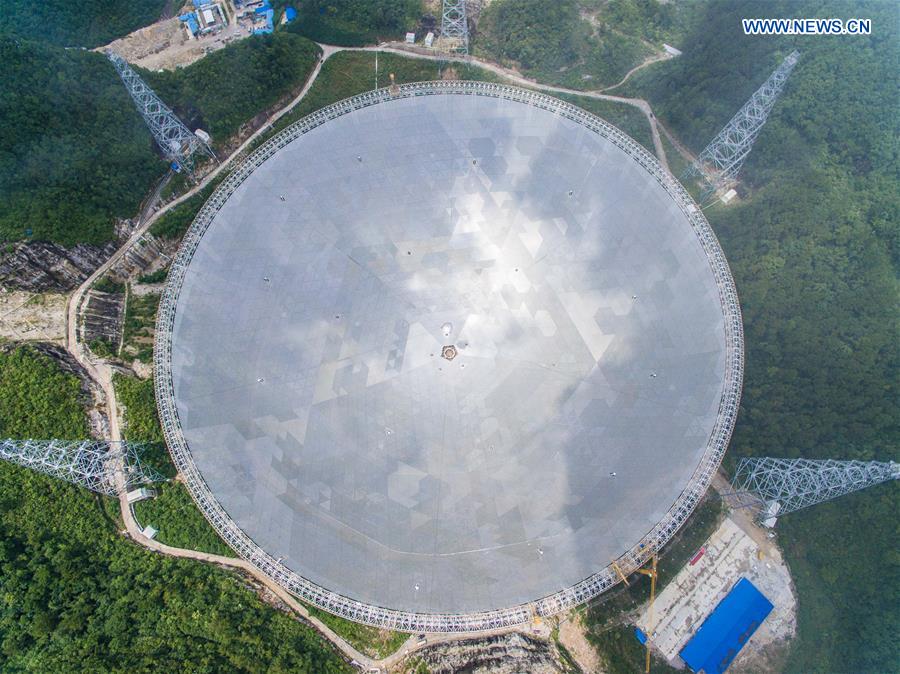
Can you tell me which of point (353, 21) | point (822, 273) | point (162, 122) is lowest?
point (822, 273)

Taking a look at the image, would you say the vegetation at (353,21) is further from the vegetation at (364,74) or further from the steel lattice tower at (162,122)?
the steel lattice tower at (162,122)

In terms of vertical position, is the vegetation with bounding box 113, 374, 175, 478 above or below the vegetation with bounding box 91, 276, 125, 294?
below

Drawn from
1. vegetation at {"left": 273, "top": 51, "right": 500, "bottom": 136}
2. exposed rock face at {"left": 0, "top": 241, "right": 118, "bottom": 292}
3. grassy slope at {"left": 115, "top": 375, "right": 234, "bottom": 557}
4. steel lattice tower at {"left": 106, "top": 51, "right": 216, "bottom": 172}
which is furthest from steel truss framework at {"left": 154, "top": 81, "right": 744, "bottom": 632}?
vegetation at {"left": 273, "top": 51, "right": 500, "bottom": 136}

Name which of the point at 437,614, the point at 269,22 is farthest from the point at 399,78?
the point at 437,614

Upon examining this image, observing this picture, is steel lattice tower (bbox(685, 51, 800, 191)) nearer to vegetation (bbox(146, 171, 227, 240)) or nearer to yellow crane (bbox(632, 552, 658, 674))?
yellow crane (bbox(632, 552, 658, 674))

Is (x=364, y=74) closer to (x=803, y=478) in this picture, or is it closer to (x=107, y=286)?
(x=107, y=286)

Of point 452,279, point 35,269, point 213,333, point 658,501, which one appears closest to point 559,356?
point 452,279
